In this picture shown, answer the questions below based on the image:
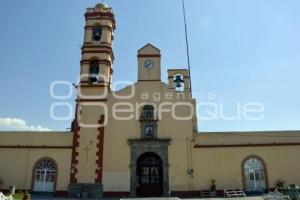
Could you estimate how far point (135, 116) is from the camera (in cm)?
2380

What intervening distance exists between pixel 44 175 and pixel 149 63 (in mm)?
10645

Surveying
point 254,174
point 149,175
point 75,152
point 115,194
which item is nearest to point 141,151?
point 149,175

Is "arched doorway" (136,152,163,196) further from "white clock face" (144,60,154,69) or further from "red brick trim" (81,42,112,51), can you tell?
"red brick trim" (81,42,112,51)

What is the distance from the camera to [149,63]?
973 inches

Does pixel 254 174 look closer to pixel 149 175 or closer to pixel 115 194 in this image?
pixel 149 175

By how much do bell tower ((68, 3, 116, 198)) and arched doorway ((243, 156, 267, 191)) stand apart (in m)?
9.77

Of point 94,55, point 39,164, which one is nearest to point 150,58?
point 94,55

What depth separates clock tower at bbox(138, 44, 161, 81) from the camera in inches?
964

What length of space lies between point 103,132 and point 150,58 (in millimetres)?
6326

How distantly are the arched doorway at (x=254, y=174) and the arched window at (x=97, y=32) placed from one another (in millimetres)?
13820

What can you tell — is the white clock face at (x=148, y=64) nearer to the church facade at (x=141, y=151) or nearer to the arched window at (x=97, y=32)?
the church facade at (x=141, y=151)

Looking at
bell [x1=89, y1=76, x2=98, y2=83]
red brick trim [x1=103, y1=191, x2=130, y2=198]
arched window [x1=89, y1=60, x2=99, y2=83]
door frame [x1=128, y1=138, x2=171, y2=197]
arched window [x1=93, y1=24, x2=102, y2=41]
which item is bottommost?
red brick trim [x1=103, y1=191, x2=130, y2=198]

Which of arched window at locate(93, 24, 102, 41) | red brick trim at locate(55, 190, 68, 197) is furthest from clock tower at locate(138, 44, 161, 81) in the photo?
red brick trim at locate(55, 190, 68, 197)

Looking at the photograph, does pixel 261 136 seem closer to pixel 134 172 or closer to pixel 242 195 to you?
pixel 242 195
